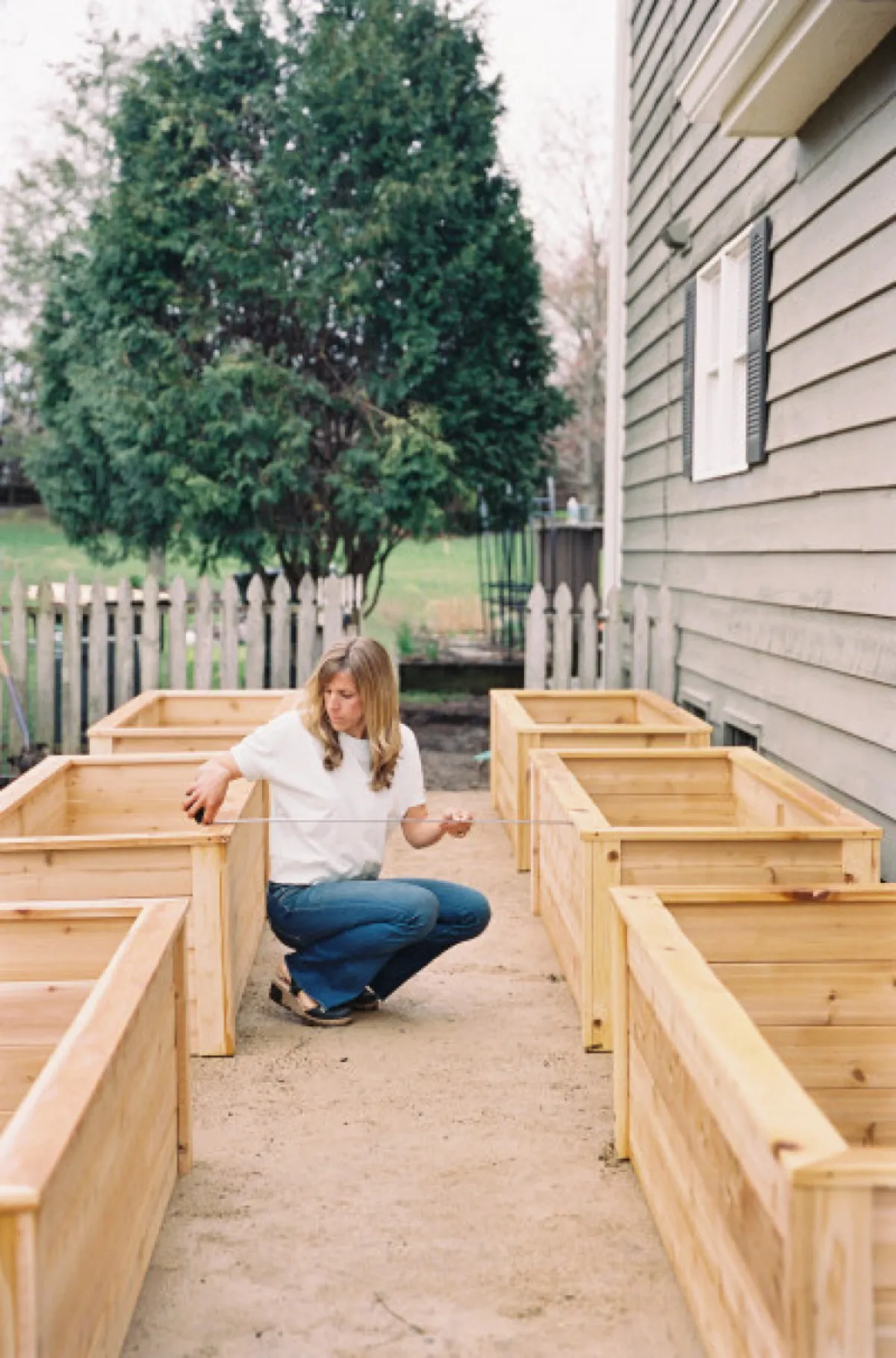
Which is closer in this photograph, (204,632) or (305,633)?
(204,632)

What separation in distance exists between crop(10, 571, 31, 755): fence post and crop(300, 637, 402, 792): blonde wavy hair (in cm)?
581

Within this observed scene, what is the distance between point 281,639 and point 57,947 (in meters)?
7.06

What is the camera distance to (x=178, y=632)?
10.1 meters

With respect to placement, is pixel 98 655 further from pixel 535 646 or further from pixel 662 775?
pixel 662 775

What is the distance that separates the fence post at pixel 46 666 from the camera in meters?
10.1

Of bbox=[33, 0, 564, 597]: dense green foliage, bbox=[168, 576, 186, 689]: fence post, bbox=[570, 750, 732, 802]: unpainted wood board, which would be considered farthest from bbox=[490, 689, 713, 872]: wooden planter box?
bbox=[33, 0, 564, 597]: dense green foliage

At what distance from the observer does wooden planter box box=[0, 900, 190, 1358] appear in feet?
6.70

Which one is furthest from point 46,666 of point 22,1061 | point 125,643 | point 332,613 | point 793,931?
point 793,931

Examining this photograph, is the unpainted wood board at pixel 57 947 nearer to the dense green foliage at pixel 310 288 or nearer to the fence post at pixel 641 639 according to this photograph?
the fence post at pixel 641 639

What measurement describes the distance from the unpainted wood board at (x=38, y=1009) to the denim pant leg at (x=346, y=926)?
4.89 ft

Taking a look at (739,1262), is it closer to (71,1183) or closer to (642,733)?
(71,1183)

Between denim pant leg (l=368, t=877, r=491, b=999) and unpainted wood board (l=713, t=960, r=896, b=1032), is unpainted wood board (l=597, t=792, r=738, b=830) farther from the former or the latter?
unpainted wood board (l=713, t=960, r=896, b=1032)

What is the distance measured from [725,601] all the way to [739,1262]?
5433 millimetres

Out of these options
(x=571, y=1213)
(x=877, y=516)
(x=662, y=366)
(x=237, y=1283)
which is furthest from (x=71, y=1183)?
(x=662, y=366)
